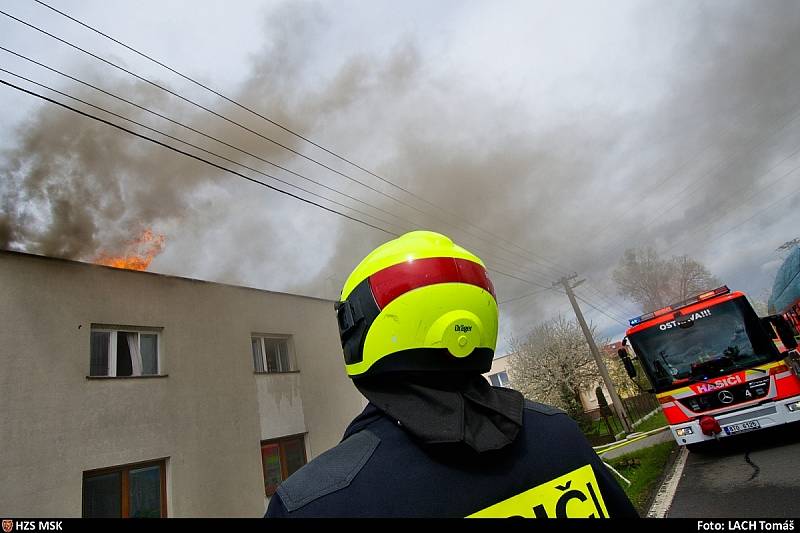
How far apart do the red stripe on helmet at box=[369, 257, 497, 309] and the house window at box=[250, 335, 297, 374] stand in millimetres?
7996

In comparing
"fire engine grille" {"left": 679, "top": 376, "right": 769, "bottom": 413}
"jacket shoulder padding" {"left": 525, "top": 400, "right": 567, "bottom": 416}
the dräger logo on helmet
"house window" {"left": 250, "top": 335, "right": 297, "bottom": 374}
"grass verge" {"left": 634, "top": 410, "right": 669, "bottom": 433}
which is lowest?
"grass verge" {"left": 634, "top": 410, "right": 669, "bottom": 433}

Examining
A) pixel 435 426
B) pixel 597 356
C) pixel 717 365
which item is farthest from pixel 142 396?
pixel 597 356

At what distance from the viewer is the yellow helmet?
3.76 feet

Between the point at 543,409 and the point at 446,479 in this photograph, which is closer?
the point at 446,479

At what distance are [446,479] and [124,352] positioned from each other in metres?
7.58

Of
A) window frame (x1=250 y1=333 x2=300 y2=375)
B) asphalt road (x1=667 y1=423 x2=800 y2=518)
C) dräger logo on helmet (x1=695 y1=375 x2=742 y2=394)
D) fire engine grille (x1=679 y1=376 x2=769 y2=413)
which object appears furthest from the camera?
window frame (x1=250 y1=333 x2=300 y2=375)

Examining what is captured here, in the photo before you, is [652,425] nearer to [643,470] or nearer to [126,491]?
[643,470]

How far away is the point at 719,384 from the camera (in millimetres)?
6133

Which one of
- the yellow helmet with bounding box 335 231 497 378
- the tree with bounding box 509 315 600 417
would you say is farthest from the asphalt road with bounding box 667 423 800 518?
the tree with bounding box 509 315 600 417

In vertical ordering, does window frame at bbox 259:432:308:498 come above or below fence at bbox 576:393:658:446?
above

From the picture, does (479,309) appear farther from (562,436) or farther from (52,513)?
(52,513)

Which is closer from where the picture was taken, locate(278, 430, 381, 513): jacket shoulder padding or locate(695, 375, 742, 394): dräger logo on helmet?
locate(278, 430, 381, 513): jacket shoulder padding

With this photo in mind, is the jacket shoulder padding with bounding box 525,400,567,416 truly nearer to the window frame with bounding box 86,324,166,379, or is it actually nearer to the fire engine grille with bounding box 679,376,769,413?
the fire engine grille with bounding box 679,376,769,413

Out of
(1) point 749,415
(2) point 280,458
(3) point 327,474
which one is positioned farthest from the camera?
(2) point 280,458
